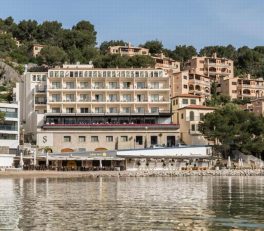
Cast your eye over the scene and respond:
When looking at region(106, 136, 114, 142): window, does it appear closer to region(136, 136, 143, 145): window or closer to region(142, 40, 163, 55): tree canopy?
region(136, 136, 143, 145): window

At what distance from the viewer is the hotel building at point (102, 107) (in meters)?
102

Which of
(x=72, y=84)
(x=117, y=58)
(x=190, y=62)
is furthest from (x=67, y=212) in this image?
(x=190, y=62)

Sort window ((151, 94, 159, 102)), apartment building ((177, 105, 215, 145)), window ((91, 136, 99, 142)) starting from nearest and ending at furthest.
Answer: window ((91, 136, 99, 142)) → apartment building ((177, 105, 215, 145)) → window ((151, 94, 159, 102))

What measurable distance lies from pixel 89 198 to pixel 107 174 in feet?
136

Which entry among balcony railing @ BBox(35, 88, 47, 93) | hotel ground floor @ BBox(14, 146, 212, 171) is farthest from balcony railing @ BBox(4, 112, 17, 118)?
balcony railing @ BBox(35, 88, 47, 93)

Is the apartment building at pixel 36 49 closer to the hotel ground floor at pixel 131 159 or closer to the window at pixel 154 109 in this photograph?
the window at pixel 154 109

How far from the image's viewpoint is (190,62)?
174000 millimetres

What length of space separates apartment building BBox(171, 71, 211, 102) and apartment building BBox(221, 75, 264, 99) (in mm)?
4950

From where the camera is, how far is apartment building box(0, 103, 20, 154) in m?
95.7

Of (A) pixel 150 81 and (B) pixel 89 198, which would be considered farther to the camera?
(A) pixel 150 81

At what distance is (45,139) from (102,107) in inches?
548

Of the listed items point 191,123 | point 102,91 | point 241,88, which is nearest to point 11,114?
point 102,91

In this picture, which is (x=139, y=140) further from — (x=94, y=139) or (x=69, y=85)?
(x=69, y=85)

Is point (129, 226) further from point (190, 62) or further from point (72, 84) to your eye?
point (190, 62)
